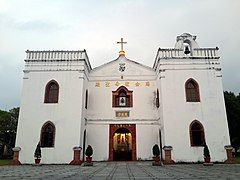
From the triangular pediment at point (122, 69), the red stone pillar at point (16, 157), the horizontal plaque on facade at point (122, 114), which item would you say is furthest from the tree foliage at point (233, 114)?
the red stone pillar at point (16, 157)

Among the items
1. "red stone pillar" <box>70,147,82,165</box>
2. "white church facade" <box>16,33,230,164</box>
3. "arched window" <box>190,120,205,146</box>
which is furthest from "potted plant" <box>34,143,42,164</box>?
"arched window" <box>190,120,205,146</box>

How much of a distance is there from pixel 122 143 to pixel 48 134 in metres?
7.77

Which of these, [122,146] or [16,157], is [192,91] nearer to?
[122,146]

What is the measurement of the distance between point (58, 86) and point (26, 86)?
2.39 metres

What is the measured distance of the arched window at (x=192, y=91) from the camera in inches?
716

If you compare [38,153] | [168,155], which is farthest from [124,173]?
[38,153]

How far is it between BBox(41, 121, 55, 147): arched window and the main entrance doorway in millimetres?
4471

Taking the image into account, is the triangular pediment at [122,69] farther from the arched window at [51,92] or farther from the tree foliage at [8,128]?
the tree foliage at [8,128]

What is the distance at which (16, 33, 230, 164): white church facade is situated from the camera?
17.2 meters

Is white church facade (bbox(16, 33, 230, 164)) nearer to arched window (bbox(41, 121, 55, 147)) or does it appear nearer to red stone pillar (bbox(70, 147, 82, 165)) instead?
A: arched window (bbox(41, 121, 55, 147))

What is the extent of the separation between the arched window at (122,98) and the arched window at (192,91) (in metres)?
4.66

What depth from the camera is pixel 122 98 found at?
20.4 meters

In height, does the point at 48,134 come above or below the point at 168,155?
above

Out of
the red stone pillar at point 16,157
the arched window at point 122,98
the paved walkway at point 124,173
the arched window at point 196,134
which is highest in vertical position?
the arched window at point 122,98
